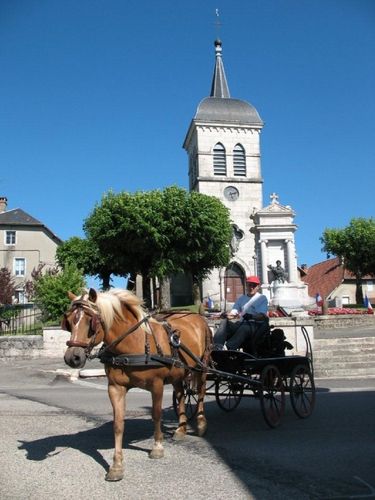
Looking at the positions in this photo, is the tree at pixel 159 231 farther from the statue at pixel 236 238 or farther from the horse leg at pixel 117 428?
the horse leg at pixel 117 428

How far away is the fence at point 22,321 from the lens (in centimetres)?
2070

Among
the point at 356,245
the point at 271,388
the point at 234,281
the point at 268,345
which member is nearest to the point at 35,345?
the point at 268,345

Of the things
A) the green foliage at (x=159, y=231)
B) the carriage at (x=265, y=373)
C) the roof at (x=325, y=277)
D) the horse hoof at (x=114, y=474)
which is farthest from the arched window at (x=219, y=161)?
the horse hoof at (x=114, y=474)

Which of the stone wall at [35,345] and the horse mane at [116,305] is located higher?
the horse mane at [116,305]

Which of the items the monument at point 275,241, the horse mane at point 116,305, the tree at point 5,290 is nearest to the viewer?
the horse mane at point 116,305

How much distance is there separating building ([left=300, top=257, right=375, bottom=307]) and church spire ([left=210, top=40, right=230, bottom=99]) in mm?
25163

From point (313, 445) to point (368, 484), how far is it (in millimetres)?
1479

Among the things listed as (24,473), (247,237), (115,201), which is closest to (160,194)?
(115,201)

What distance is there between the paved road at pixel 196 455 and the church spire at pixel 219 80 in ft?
186

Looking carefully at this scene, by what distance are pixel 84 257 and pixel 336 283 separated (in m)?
32.6

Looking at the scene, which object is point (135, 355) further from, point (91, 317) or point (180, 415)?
point (180, 415)

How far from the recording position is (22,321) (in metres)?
21.5

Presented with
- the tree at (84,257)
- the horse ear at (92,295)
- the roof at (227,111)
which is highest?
the roof at (227,111)

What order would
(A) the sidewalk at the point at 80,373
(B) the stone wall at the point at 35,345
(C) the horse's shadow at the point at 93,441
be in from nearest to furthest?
1. (C) the horse's shadow at the point at 93,441
2. (A) the sidewalk at the point at 80,373
3. (B) the stone wall at the point at 35,345
